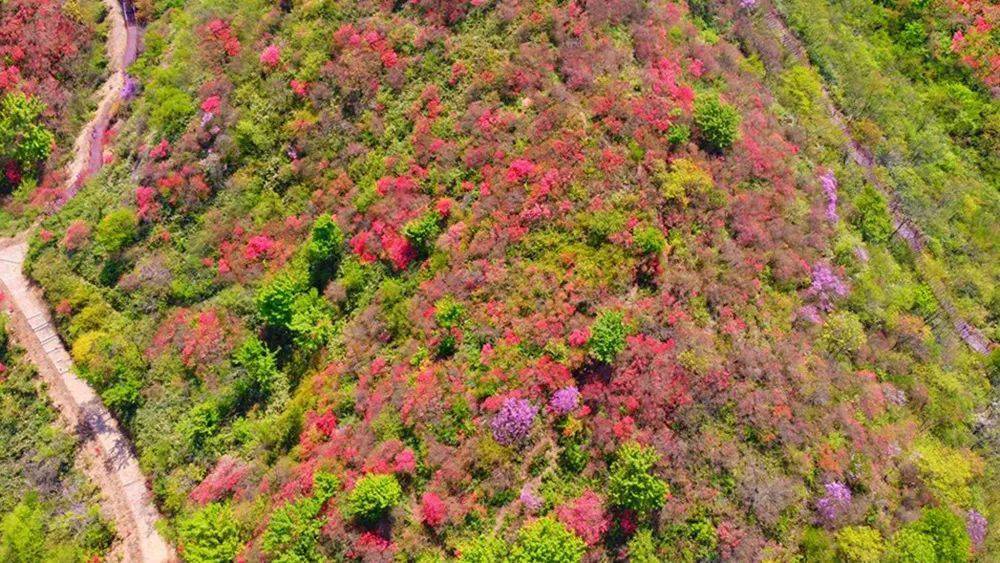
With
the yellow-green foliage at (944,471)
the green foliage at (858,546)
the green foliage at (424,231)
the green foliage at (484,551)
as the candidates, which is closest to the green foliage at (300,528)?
the green foliage at (484,551)

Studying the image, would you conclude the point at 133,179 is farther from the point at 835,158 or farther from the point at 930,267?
the point at 930,267

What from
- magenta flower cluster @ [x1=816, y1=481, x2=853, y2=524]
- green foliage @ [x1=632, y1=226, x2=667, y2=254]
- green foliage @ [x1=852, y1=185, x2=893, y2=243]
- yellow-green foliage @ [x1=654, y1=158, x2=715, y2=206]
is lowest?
magenta flower cluster @ [x1=816, y1=481, x2=853, y2=524]

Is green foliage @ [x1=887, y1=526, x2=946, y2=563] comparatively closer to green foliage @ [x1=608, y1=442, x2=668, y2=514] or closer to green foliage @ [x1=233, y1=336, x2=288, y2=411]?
green foliage @ [x1=608, y1=442, x2=668, y2=514]

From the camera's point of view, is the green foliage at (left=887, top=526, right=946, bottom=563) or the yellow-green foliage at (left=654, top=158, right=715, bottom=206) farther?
the yellow-green foliage at (left=654, top=158, right=715, bottom=206)

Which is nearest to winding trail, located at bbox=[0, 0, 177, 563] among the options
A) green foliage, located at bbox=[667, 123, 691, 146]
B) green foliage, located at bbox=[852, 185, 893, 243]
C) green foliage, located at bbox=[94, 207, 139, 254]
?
green foliage, located at bbox=[94, 207, 139, 254]

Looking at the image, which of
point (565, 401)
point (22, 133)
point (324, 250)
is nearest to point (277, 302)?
point (324, 250)

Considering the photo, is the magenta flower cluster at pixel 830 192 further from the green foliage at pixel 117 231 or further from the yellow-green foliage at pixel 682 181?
the green foliage at pixel 117 231
